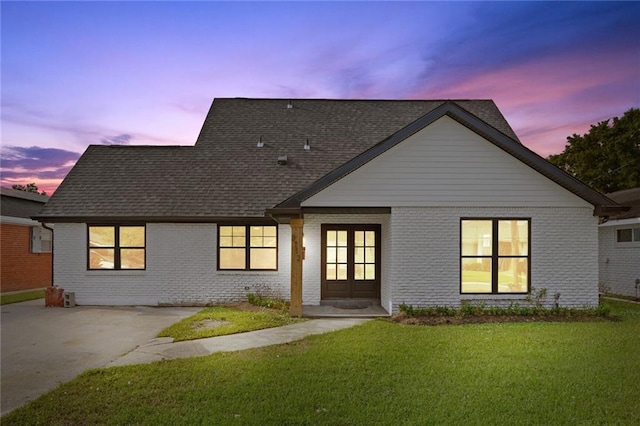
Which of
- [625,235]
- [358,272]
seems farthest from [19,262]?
[625,235]

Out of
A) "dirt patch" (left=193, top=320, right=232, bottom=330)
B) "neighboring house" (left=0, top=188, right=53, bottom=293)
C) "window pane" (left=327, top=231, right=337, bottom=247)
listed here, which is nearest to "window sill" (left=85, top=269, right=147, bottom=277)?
"dirt patch" (left=193, top=320, right=232, bottom=330)

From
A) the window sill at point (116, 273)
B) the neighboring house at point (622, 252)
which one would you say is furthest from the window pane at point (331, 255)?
the neighboring house at point (622, 252)

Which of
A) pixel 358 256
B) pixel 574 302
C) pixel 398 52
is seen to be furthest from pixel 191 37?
pixel 574 302

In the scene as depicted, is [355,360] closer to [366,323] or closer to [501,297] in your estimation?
[366,323]

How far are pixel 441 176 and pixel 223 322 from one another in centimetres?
680

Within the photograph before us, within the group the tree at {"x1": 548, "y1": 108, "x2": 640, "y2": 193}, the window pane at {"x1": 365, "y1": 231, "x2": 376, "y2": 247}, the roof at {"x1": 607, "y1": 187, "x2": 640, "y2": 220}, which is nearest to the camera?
the window pane at {"x1": 365, "y1": 231, "x2": 376, "y2": 247}

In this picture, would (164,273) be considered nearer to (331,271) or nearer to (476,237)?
(331,271)

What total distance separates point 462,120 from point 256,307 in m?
7.82

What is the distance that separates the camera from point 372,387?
5.89m

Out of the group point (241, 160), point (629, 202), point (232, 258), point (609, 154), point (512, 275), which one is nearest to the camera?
point (512, 275)

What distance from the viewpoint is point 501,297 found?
11609 mm

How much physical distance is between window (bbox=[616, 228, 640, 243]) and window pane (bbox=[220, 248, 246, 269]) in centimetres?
Answer: 1542

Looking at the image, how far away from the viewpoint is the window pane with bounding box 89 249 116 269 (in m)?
14.3

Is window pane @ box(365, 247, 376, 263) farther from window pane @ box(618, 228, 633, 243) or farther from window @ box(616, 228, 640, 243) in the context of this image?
window pane @ box(618, 228, 633, 243)
